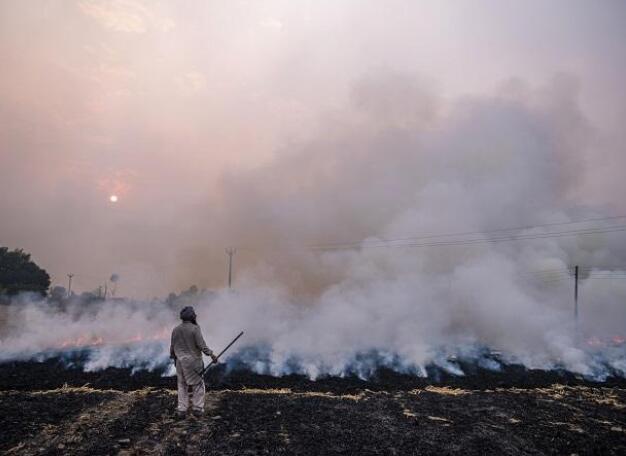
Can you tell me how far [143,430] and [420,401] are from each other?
26.4 ft

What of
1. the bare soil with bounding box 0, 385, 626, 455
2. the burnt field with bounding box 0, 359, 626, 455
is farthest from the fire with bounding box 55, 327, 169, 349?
the bare soil with bounding box 0, 385, 626, 455

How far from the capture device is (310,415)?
34.2 feet

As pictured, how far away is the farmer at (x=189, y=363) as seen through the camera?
9.91 m

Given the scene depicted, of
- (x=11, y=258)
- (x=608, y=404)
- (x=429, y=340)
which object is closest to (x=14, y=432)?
(x=608, y=404)

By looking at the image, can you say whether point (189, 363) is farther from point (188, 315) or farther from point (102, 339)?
point (102, 339)

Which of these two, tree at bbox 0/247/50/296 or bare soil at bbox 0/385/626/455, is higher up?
tree at bbox 0/247/50/296

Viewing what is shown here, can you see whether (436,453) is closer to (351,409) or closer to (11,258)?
(351,409)

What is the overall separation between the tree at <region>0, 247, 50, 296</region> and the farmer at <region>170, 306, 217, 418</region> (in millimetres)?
53808

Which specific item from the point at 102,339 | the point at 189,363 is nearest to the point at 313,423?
the point at 189,363

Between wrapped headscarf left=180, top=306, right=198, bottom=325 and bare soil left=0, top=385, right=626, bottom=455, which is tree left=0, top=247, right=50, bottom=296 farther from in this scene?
wrapped headscarf left=180, top=306, right=198, bottom=325

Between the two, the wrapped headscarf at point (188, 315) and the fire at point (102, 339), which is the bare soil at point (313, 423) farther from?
the fire at point (102, 339)

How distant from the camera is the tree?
5325 centimetres

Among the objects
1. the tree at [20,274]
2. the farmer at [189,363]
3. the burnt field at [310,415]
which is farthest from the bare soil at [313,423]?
the tree at [20,274]

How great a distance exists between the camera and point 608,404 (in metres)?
12.4
